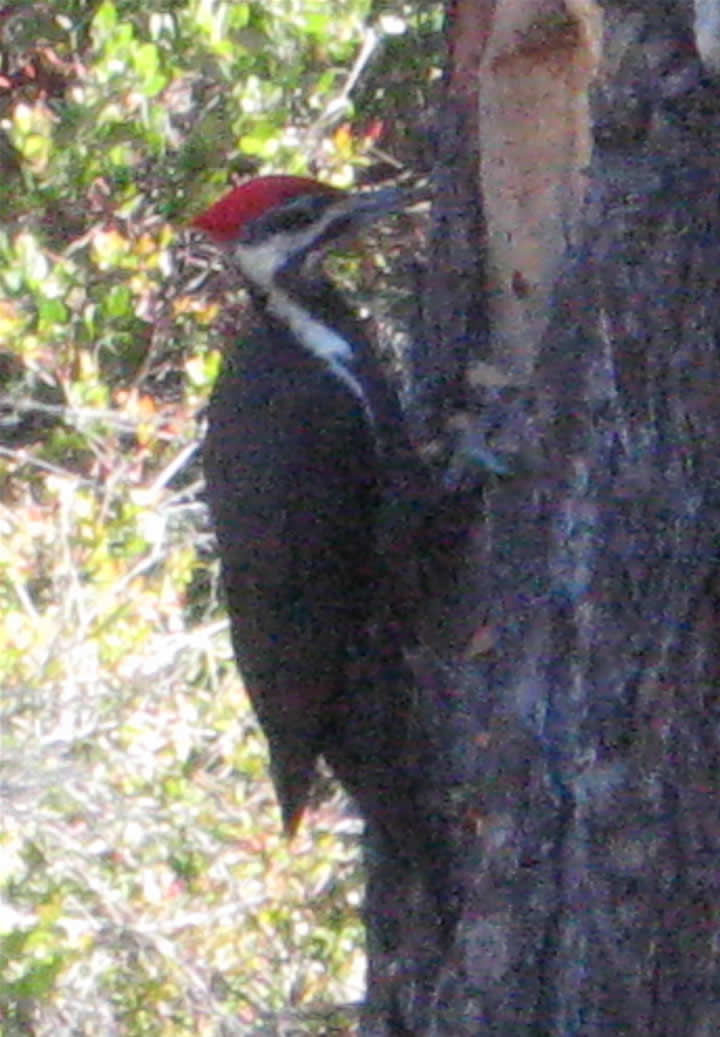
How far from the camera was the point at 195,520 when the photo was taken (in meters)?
6.24

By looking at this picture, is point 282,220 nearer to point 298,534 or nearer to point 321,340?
point 321,340

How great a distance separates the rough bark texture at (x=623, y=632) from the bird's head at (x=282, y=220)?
652 mm

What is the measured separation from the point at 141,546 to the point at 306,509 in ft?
5.96

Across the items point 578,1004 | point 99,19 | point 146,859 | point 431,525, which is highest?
point 99,19

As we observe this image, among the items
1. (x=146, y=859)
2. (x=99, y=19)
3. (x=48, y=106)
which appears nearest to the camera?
(x=146, y=859)

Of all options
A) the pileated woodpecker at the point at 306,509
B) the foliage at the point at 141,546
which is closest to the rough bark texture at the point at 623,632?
the pileated woodpecker at the point at 306,509

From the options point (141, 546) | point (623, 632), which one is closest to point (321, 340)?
point (623, 632)

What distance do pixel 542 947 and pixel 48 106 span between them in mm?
3769

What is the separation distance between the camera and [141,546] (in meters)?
5.64

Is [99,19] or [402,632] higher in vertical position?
[99,19]

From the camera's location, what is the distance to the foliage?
17.6 ft

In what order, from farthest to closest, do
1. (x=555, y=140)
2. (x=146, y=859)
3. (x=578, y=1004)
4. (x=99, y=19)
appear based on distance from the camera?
1. (x=99, y=19)
2. (x=146, y=859)
3. (x=555, y=140)
4. (x=578, y=1004)

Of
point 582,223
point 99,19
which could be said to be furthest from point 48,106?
point 582,223

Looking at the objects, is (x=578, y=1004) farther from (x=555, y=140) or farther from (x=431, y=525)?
(x=555, y=140)
